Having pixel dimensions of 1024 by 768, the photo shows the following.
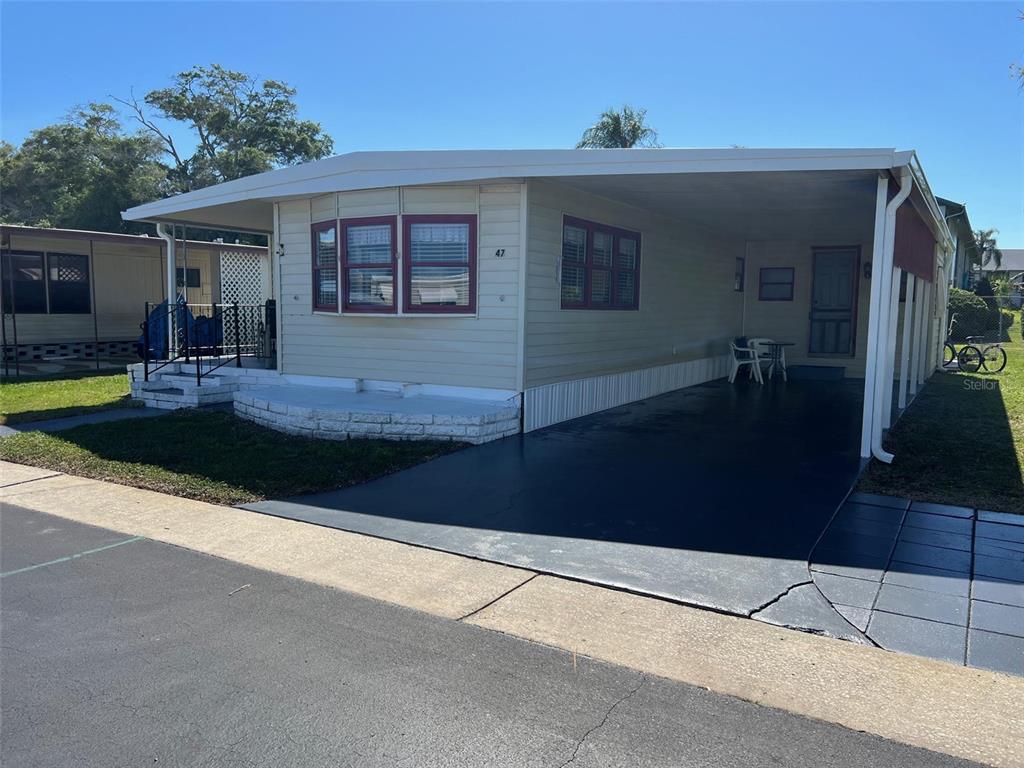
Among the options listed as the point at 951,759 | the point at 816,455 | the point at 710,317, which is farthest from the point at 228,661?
the point at 710,317

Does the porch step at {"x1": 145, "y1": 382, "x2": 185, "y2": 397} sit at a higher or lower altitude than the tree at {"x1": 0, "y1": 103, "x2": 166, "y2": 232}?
lower

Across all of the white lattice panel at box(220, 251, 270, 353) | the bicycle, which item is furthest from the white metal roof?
the bicycle

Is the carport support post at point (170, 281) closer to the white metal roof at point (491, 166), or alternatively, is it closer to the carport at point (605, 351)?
the carport at point (605, 351)

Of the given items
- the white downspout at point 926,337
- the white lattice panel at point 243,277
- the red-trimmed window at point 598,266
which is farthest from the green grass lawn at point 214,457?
the white downspout at point 926,337

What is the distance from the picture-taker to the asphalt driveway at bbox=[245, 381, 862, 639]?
4.46 m

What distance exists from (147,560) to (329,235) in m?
5.59

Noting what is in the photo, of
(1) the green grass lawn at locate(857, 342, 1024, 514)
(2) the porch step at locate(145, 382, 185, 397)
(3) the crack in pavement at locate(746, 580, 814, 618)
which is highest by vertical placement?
(2) the porch step at locate(145, 382, 185, 397)

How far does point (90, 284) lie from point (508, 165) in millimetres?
12352

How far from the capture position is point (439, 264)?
872 centimetres

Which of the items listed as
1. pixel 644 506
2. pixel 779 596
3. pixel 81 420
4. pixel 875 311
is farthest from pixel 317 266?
pixel 779 596

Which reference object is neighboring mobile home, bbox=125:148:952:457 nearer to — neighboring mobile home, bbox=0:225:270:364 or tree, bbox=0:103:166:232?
neighboring mobile home, bbox=0:225:270:364

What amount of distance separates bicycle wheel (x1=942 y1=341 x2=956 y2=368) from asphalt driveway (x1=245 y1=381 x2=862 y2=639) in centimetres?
1053

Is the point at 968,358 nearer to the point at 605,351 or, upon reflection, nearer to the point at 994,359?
the point at 994,359

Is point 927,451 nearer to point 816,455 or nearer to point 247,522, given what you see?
point 816,455
